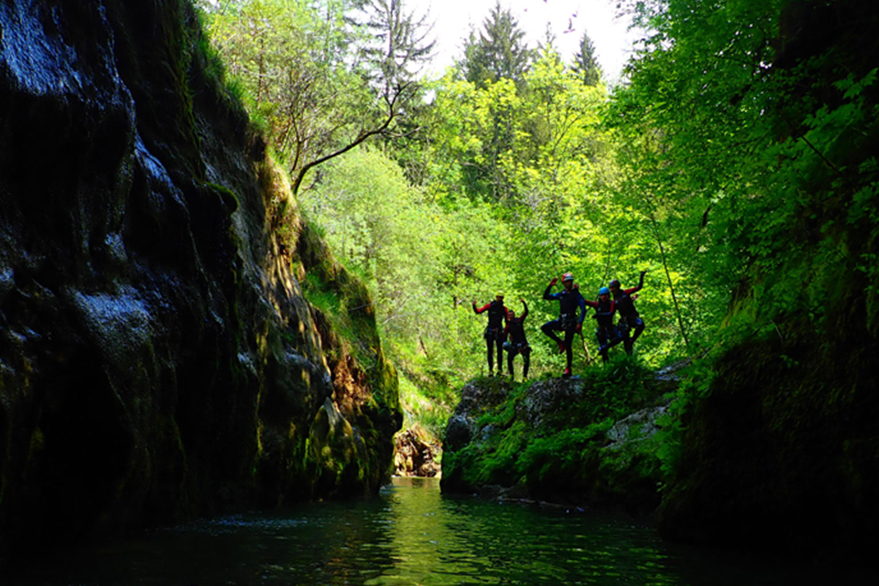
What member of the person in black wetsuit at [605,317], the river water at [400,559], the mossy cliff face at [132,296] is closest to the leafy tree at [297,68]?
the mossy cliff face at [132,296]

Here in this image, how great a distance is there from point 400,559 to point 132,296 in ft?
12.4

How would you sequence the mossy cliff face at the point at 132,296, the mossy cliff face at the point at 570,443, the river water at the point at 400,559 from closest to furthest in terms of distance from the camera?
1. the river water at the point at 400,559
2. the mossy cliff face at the point at 132,296
3. the mossy cliff face at the point at 570,443

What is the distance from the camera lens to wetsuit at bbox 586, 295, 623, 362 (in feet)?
45.5

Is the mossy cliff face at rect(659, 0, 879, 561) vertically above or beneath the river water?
above

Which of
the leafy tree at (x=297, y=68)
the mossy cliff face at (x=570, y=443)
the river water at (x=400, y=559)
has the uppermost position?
the leafy tree at (x=297, y=68)

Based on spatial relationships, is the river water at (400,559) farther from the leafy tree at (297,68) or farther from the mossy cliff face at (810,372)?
the leafy tree at (297,68)

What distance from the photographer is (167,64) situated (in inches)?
335

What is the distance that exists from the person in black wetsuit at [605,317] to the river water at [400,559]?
6027mm

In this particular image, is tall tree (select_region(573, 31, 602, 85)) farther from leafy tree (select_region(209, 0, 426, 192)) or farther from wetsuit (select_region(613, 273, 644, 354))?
wetsuit (select_region(613, 273, 644, 354))

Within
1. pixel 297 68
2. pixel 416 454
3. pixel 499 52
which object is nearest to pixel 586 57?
pixel 499 52

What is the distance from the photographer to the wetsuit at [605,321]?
1388cm

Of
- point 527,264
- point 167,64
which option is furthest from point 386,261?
point 167,64

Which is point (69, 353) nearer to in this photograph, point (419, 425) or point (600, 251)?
point (600, 251)

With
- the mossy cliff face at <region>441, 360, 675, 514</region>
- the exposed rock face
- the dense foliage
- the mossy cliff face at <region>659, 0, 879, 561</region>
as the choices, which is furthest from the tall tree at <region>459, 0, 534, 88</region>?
the mossy cliff face at <region>659, 0, 879, 561</region>
